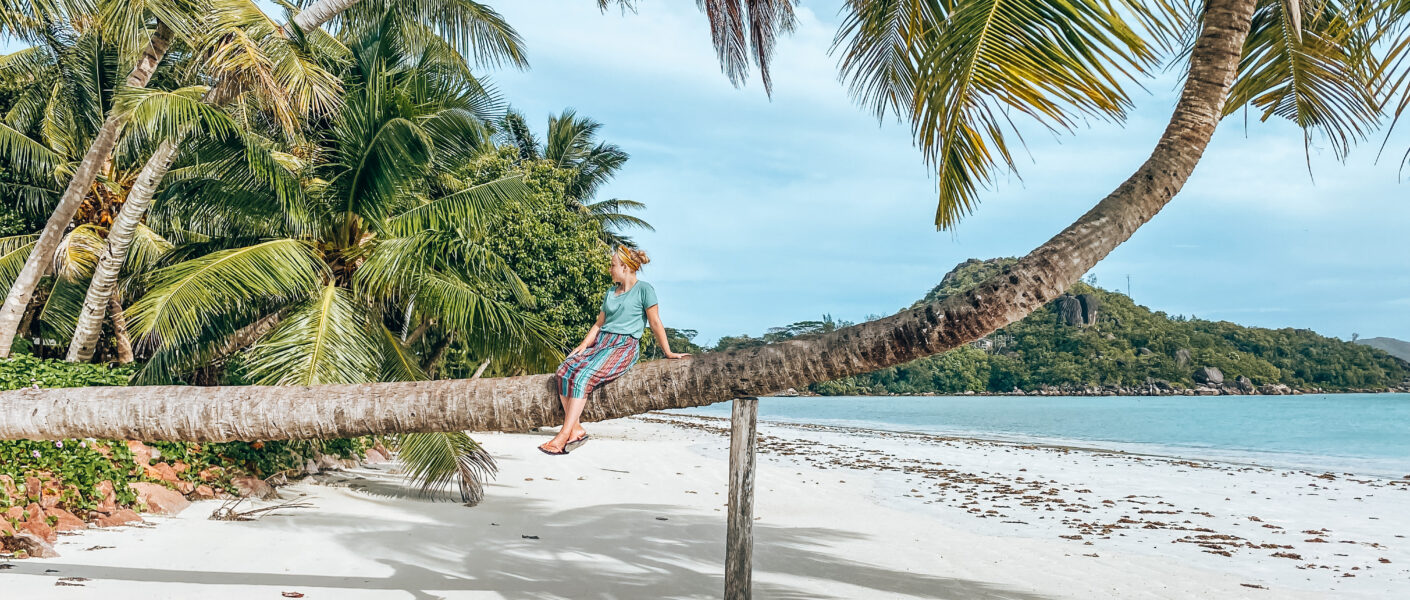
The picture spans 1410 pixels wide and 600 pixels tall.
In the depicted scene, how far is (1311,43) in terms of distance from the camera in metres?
6.20

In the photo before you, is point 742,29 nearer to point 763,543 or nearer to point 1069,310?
point 763,543

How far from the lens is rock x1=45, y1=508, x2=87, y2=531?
681 centimetres

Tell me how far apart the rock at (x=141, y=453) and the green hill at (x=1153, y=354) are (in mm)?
79036

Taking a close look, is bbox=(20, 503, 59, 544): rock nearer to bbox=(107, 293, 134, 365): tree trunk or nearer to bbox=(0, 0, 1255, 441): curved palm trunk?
bbox=(0, 0, 1255, 441): curved palm trunk

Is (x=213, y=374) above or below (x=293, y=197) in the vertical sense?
below

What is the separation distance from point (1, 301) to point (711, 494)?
443 inches

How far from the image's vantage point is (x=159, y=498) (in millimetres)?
8227

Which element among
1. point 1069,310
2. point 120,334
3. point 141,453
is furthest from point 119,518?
point 1069,310

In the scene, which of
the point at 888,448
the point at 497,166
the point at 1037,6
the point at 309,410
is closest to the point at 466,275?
the point at 309,410

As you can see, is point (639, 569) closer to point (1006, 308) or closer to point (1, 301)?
point (1006, 308)

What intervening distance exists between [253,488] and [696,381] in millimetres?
7749

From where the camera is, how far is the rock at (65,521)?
6.81 m

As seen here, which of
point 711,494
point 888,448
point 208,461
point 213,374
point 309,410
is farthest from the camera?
point 888,448

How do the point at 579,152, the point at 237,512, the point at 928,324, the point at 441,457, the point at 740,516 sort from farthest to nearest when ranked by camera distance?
the point at 579,152
the point at 441,457
the point at 237,512
the point at 740,516
the point at 928,324
